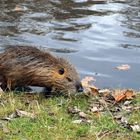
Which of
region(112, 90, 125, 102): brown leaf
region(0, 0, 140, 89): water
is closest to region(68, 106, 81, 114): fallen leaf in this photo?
region(112, 90, 125, 102): brown leaf

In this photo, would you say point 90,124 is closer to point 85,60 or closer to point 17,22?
point 85,60

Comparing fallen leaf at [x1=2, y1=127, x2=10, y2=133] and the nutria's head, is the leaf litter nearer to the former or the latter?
the nutria's head

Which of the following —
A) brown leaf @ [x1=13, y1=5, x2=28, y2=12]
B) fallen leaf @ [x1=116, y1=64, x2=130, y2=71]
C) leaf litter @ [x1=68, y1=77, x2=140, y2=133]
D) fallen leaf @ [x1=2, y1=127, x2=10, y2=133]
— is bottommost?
fallen leaf @ [x1=116, y1=64, x2=130, y2=71]

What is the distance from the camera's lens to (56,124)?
5.41 meters

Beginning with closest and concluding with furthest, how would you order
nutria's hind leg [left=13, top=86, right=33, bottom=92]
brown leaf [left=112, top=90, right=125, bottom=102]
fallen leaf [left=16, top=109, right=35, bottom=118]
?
fallen leaf [left=16, top=109, right=35, bottom=118] < brown leaf [left=112, top=90, right=125, bottom=102] < nutria's hind leg [left=13, top=86, right=33, bottom=92]

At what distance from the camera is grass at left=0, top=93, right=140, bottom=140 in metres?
5.11

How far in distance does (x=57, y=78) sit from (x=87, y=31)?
4.50m

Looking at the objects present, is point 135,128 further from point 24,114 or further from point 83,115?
point 24,114

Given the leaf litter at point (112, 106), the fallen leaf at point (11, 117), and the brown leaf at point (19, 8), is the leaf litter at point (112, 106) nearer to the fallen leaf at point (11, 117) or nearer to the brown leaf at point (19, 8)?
the fallen leaf at point (11, 117)

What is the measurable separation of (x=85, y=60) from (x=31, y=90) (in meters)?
2.60

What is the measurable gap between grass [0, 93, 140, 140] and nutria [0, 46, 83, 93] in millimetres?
564

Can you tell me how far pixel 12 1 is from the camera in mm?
13266

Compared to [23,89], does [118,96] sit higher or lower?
higher

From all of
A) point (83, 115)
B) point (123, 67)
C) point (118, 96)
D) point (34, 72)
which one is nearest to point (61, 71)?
point (34, 72)
